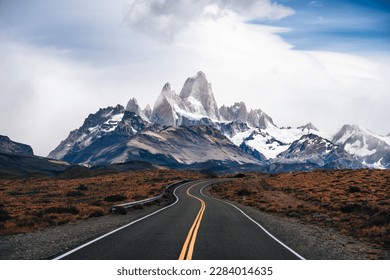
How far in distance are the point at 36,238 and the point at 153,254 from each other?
23.6 feet

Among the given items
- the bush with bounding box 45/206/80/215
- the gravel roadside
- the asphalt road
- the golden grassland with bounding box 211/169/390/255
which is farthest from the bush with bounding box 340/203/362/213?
the bush with bounding box 45/206/80/215

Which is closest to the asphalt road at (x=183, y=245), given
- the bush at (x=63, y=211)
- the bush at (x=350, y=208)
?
the bush at (x=63, y=211)

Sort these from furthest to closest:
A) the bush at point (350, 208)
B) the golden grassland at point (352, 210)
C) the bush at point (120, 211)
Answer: the bush at point (350, 208) < the bush at point (120, 211) < the golden grassland at point (352, 210)

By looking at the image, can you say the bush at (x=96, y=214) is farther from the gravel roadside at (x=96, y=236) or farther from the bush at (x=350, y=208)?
the bush at (x=350, y=208)

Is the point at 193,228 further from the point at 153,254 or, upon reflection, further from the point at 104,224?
the point at 153,254

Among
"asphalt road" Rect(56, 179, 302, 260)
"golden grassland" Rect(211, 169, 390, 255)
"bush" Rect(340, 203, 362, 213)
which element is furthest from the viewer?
"bush" Rect(340, 203, 362, 213)

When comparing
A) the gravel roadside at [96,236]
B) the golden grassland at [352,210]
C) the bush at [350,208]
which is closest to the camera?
the gravel roadside at [96,236]

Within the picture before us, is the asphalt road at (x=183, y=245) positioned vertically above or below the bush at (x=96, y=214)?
above

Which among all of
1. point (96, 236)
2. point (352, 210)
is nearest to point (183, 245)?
point (96, 236)

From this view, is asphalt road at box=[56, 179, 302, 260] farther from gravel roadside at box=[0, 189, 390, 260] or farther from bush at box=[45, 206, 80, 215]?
bush at box=[45, 206, 80, 215]

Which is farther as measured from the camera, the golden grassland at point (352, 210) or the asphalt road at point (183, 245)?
the golden grassland at point (352, 210)
